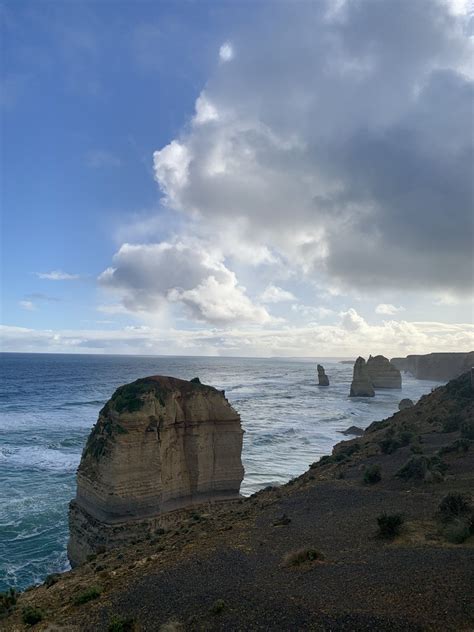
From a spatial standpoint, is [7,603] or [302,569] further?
[7,603]

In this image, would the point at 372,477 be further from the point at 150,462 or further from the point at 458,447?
the point at 150,462

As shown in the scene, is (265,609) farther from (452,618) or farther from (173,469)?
(173,469)

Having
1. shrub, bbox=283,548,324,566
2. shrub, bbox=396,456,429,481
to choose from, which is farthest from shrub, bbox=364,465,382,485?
shrub, bbox=283,548,324,566

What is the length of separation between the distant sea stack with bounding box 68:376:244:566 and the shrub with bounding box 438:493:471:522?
11143mm

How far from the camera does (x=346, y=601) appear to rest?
9992 millimetres

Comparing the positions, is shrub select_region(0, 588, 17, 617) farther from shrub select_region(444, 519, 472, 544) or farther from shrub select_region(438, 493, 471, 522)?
shrub select_region(438, 493, 471, 522)

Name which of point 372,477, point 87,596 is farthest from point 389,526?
point 87,596

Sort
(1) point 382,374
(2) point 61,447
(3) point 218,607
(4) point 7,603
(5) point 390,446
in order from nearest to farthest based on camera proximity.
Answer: (3) point 218,607 < (4) point 7,603 < (5) point 390,446 < (2) point 61,447 < (1) point 382,374

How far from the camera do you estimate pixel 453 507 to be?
50.8ft

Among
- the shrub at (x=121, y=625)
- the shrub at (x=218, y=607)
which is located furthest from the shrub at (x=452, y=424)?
the shrub at (x=121, y=625)

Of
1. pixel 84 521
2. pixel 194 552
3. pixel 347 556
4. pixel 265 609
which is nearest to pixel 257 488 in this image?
pixel 84 521

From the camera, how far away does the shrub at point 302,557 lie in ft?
41.7

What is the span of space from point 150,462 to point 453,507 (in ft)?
41.3

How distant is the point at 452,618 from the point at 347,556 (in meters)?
4.43
